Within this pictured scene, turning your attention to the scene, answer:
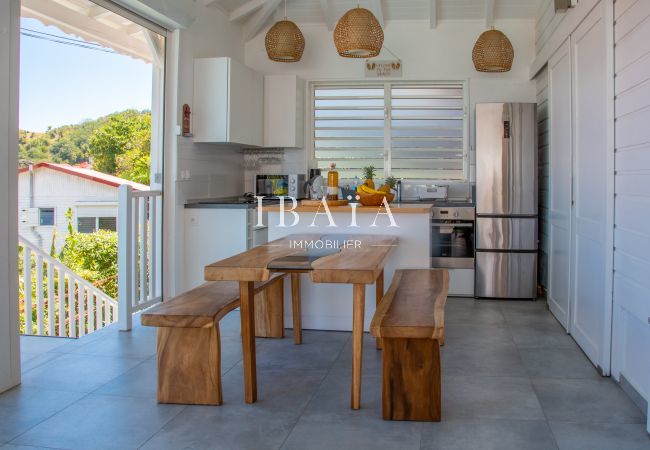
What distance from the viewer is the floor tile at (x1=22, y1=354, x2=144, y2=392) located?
11.5ft

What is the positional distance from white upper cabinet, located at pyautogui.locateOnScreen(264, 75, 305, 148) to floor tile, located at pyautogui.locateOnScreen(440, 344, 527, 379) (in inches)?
127

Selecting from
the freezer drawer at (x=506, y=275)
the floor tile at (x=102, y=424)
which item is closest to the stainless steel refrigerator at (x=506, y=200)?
the freezer drawer at (x=506, y=275)

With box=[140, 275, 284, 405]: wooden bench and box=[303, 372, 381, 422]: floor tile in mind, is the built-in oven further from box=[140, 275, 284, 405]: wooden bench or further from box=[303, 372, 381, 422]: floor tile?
box=[140, 275, 284, 405]: wooden bench

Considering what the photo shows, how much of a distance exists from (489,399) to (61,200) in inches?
150

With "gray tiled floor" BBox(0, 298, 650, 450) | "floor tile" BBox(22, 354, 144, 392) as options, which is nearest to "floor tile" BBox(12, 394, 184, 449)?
"gray tiled floor" BBox(0, 298, 650, 450)

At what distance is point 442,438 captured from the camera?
111 inches

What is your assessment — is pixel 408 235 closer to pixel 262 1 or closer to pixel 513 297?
pixel 513 297

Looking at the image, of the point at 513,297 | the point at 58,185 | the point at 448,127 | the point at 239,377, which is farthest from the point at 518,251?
the point at 58,185

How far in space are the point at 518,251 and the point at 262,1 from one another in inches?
137

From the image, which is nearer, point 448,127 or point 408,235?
point 408,235

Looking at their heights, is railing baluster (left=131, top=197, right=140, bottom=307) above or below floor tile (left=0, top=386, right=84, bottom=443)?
above

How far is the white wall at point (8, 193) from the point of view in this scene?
Result: 133 inches

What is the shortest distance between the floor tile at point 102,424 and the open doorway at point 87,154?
168 cm

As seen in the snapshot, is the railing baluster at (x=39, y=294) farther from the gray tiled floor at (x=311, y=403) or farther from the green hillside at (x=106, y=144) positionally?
the green hillside at (x=106, y=144)
